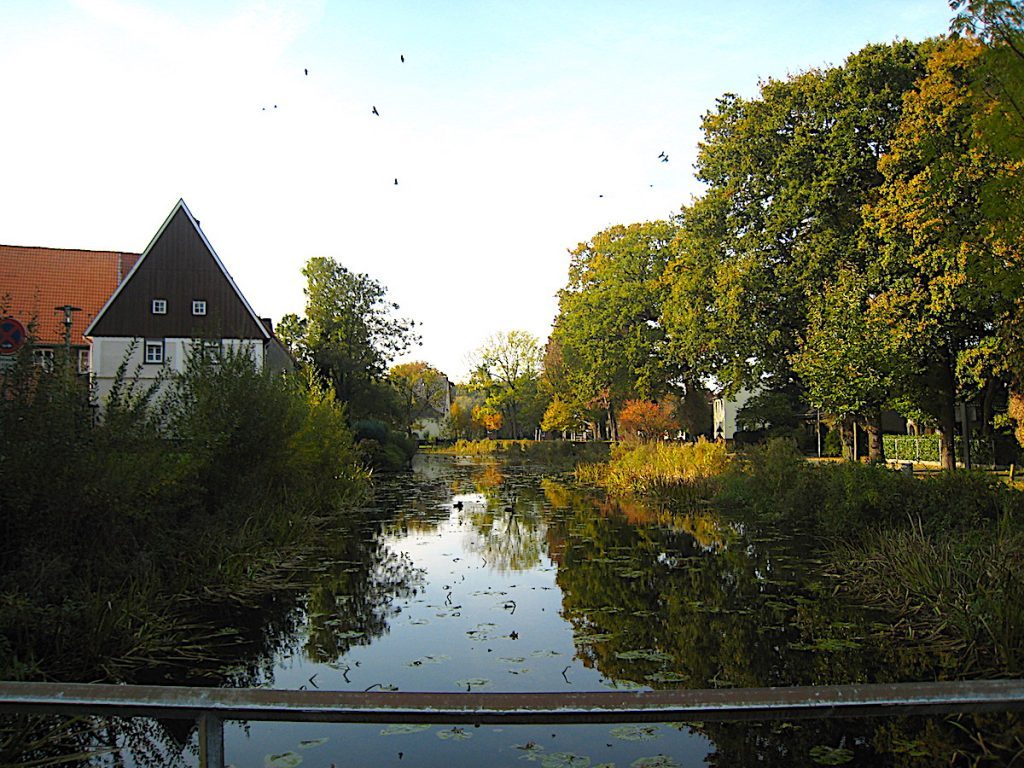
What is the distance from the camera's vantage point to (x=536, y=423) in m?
81.6

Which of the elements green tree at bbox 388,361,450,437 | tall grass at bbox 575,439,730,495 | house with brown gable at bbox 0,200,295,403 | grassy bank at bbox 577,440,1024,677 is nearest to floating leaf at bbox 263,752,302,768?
grassy bank at bbox 577,440,1024,677

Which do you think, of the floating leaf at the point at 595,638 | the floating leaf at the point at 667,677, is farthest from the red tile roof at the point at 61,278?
the floating leaf at the point at 667,677

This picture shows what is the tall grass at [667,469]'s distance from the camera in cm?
2155

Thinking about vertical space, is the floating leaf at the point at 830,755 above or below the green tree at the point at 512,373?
below

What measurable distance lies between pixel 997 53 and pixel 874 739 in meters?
7.06

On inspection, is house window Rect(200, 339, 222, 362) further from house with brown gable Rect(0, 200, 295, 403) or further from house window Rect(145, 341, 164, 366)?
house window Rect(145, 341, 164, 366)

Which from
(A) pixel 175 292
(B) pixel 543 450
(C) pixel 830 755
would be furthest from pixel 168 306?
(C) pixel 830 755

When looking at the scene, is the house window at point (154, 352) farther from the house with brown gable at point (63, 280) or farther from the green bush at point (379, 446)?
the green bush at point (379, 446)

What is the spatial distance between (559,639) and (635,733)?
7.97 ft

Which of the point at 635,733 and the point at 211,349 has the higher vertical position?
the point at 211,349

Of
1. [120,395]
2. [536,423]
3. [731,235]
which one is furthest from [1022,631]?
[536,423]

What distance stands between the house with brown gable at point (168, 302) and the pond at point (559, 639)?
75.8 feet

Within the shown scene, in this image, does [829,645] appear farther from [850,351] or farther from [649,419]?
[649,419]

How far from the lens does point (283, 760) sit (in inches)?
203
